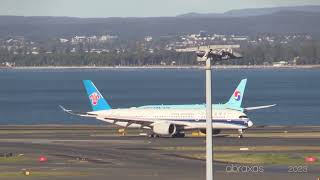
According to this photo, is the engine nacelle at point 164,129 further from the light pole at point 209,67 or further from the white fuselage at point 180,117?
the light pole at point 209,67

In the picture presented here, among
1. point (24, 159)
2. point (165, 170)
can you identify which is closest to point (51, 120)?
point (24, 159)

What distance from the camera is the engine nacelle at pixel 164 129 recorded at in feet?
358

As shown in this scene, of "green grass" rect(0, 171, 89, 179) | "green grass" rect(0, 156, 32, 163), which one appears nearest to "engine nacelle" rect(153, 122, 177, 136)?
"green grass" rect(0, 156, 32, 163)

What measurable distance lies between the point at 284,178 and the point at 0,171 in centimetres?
1893

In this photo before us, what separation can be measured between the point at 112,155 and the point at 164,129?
21.8 m

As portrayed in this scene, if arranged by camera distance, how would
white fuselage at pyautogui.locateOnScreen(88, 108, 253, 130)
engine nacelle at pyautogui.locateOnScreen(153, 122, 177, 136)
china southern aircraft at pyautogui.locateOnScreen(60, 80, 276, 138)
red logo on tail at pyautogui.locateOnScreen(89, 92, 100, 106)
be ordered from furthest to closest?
red logo on tail at pyautogui.locateOnScreen(89, 92, 100, 106) → engine nacelle at pyautogui.locateOnScreen(153, 122, 177, 136) → china southern aircraft at pyautogui.locateOnScreen(60, 80, 276, 138) → white fuselage at pyautogui.locateOnScreen(88, 108, 253, 130)

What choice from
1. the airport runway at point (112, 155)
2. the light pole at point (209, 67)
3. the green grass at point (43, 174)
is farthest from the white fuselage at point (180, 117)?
the light pole at point (209, 67)

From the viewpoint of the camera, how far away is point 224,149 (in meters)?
92.5

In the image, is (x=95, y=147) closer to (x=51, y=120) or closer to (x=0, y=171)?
(x=0, y=171)

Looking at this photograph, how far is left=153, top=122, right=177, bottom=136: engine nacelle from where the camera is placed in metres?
109

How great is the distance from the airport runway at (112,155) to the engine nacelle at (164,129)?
159 centimetres

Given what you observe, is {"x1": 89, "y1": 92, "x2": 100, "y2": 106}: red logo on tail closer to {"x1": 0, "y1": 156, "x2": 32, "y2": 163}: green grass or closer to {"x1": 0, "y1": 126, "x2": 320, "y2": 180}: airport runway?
{"x1": 0, "y1": 126, "x2": 320, "y2": 180}: airport runway

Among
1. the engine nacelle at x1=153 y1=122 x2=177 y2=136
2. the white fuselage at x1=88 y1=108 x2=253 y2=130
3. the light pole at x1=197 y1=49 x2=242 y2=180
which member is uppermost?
the light pole at x1=197 y1=49 x2=242 y2=180

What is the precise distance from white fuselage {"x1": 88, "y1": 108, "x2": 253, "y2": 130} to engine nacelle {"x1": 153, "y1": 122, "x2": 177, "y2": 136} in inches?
25.4
